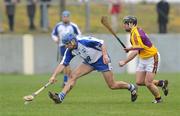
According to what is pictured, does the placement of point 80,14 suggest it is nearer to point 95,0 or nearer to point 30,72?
point 95,0

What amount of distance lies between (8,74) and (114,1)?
655cm

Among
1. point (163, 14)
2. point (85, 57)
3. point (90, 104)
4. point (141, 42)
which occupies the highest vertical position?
point (141, 42)

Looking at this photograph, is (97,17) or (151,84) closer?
(151,84)

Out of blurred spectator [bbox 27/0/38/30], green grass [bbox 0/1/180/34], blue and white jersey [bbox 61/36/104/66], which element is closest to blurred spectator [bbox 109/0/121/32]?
green grass [bbox 0/1/180/34]

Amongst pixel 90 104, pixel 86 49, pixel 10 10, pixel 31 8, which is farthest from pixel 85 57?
pixel 31 8

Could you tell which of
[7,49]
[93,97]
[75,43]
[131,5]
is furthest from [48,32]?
[75,43]

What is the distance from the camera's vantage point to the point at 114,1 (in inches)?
1406

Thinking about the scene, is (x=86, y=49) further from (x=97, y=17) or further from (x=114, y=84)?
(x=97, y=17)

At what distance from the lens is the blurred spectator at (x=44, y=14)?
34312mm

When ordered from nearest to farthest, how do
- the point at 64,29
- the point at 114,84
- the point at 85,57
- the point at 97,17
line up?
the point at 85,57
the point at 114,84
the point at 64,29
the point at 97,17

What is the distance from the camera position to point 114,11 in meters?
35.6

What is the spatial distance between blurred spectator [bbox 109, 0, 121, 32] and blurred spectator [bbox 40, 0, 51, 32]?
2997mm

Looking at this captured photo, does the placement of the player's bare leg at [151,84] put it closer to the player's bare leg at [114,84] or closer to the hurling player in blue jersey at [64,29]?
the player's bare leg at [114,84]

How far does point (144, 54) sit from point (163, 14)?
1768cm
